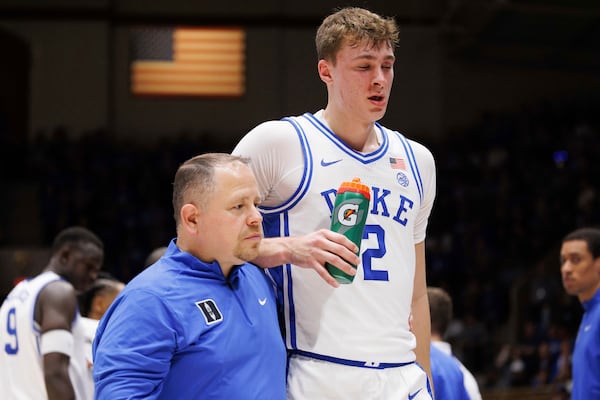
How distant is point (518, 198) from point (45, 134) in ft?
28.3

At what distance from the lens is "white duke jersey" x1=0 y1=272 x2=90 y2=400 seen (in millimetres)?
5254

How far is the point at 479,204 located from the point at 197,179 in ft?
46.0

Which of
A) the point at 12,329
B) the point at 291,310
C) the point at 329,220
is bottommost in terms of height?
the point at 12,329

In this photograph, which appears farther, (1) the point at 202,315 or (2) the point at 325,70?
(2) the point at 325,70

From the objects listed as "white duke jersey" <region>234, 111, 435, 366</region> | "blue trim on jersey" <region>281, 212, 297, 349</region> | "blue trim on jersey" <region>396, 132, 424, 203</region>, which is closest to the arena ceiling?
"blue trim on jersey" <region>396, 132, 424, 203</region>

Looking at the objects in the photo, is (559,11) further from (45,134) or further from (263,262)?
(263,262)

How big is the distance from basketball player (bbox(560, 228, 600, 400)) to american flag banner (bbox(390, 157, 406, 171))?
9.53 feet

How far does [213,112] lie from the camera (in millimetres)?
18766

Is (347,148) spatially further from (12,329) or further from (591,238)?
(591,238)

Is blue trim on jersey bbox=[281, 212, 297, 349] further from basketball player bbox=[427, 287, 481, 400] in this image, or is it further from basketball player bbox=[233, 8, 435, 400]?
basketball player bbox=[427, 287, 481, 400]

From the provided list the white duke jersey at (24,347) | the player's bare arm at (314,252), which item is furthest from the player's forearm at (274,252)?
the white duke jersey at (24,347)

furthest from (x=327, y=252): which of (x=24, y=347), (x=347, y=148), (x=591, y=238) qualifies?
(x=591, y=238)

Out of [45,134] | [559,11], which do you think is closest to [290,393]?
[559,11]

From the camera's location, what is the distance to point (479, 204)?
645 inches
